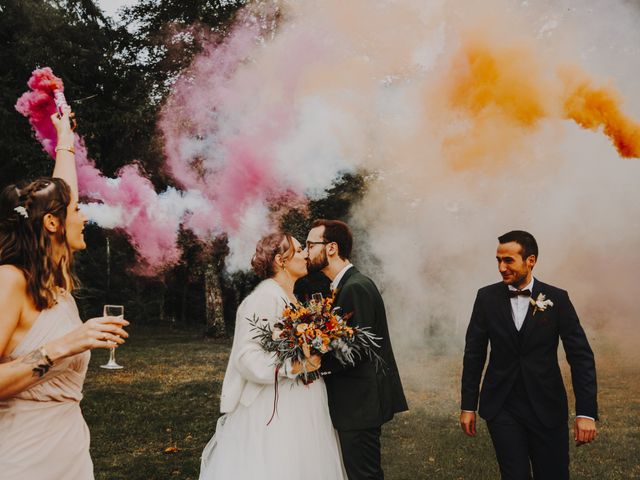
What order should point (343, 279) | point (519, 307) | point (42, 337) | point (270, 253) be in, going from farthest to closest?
point (343, 279) < point (270, 253) < point (519, 307) < point (42, 337)

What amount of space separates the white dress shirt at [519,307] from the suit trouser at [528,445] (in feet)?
2.10

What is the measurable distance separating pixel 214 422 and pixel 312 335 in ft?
18.1

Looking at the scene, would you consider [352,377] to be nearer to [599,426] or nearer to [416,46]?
[599,426]

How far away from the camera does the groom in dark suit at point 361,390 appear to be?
15.5 ft

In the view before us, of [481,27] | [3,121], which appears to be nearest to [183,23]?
[3,121]

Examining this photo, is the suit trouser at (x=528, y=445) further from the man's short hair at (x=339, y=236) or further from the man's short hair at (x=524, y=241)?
the man's short hair at (x=339, y=236)

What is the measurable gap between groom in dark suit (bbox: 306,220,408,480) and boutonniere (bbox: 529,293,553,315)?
1265 mm

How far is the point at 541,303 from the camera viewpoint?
183 inches

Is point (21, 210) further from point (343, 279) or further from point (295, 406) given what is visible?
point (343, 279)

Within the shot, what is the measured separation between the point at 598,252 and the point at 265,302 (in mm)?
15286

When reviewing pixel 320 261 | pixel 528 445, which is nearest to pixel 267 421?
pixel 320 261

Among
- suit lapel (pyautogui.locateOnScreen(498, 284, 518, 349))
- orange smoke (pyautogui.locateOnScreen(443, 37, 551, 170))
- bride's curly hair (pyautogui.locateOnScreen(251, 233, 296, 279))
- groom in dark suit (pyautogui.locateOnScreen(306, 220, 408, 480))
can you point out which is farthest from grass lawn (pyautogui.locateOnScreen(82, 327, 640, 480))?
orange smoke (pyautogui.locateOnScreen(443, 37, 551, 170))

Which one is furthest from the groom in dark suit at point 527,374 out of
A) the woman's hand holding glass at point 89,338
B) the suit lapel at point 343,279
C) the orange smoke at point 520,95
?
the orange smoke at point 520,95

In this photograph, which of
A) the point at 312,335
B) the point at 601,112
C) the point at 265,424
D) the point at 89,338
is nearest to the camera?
the point at 89,338
